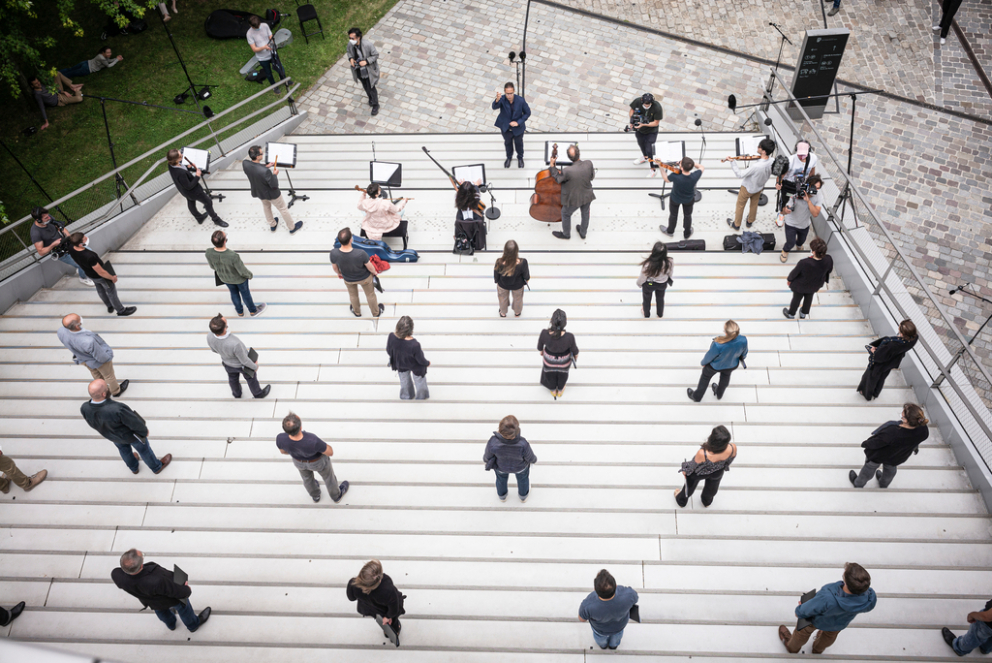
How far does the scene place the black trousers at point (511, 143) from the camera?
12.2 m

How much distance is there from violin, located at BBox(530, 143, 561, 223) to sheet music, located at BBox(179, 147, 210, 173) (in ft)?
18.7

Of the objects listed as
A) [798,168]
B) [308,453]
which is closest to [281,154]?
[308,453]

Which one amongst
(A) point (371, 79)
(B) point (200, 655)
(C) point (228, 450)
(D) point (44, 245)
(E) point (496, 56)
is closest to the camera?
(B) point (200, 655)

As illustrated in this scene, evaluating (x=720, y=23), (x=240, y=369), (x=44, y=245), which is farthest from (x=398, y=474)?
(x=720, y=23)

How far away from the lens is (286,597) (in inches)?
281

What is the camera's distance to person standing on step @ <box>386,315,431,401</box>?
25.0 feet

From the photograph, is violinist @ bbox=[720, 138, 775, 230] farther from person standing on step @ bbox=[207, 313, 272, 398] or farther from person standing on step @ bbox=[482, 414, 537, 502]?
person standing on step @ bbox=[207, 313, 272, 398]

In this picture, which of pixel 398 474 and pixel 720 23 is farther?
pixel 720 23

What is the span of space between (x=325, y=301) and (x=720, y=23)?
13.2 meters

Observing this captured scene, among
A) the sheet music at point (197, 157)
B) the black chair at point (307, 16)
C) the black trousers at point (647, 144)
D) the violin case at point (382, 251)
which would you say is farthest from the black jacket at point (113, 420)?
the black chair at point (307, 16)

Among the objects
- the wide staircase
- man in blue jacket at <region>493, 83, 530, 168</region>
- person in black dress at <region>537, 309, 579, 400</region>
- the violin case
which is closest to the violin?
the wide staircase

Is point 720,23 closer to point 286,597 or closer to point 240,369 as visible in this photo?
point 240,369

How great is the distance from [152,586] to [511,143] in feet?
31.2

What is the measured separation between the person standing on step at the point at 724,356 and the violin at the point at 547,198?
4.18m
